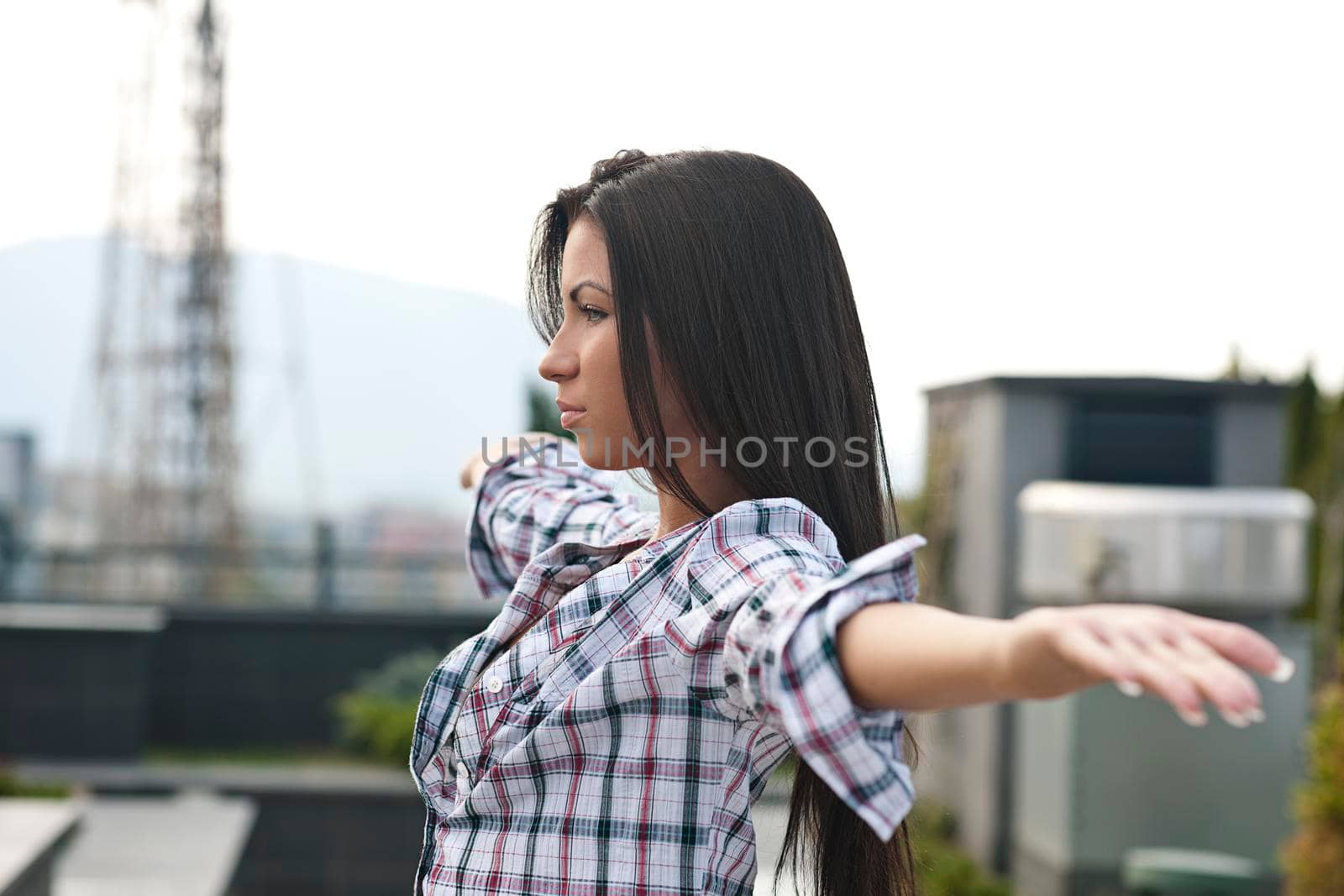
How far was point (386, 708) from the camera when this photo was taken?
7141 mm

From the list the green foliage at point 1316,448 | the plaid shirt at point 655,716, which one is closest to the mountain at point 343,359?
the green foliage at point 1316,448

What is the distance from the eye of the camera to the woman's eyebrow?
44.8 inches

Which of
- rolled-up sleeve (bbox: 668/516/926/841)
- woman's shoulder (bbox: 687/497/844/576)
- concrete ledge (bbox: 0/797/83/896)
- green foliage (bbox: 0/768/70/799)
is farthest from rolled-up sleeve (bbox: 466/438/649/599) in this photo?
green foliage (bbox: 0/768/70/799)

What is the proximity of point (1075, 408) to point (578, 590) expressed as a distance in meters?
6.77

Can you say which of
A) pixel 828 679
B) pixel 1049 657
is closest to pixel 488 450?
pixel 828 679

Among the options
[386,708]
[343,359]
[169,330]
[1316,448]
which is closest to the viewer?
[386,708]

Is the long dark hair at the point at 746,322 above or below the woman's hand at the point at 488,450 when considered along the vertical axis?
above

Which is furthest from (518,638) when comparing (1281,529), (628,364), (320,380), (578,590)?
(320,380)

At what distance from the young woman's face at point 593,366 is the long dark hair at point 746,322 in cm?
2

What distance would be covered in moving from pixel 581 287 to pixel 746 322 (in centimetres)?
16

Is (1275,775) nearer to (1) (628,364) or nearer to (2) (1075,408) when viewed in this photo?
(2) (1075,408)

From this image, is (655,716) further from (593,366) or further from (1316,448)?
(1316,448)

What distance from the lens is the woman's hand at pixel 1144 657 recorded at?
64 cm

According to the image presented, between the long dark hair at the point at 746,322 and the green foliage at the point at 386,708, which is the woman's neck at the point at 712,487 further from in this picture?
the green foliage at the point at 386,708
